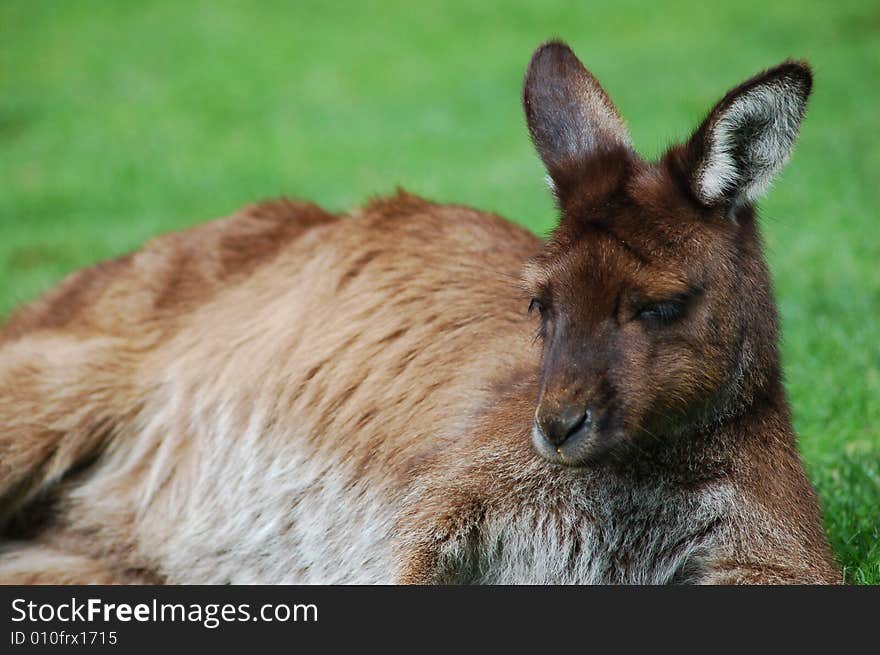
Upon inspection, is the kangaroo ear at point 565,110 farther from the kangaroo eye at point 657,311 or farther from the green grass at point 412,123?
the green grass at point 412,123

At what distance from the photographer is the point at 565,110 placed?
16.3 feet

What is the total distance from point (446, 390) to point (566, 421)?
1.13m

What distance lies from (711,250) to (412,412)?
150 centimetres

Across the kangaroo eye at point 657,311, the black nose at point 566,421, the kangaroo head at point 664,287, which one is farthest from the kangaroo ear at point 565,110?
the black nose at point 566,421

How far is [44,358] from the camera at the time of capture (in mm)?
6082

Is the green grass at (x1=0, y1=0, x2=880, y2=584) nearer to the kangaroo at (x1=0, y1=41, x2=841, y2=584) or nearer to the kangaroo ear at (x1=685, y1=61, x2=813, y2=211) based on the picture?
the kangaroo at (x1=0, y1=41, x2=841, y2=584)

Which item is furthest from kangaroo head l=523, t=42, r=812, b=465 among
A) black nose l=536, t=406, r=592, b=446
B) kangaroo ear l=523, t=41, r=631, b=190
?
kangaroo ear l=523, t=41, r=631, b=190

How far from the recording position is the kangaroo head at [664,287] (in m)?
4.19

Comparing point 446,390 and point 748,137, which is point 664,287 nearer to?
point 748,137

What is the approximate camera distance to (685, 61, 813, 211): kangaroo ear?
4.31 m

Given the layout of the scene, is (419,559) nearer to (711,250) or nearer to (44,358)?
(711,250)

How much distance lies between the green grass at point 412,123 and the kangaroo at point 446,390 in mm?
1150

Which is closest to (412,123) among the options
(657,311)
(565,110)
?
(565,110)

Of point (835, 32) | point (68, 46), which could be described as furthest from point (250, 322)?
point (68, 46)
